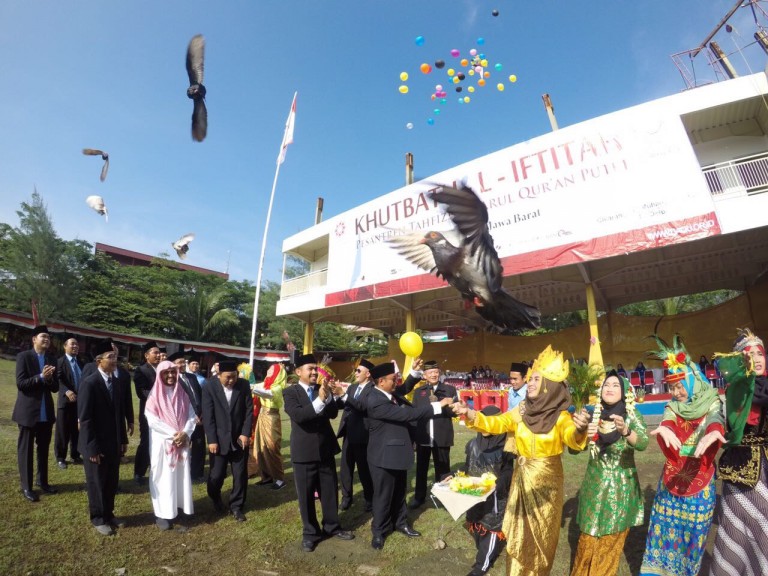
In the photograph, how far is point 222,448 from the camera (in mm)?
4383

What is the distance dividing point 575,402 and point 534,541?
206 inches

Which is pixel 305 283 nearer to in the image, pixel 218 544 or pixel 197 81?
pixel 197 81

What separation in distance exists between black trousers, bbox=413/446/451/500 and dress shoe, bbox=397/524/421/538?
2.63 feet

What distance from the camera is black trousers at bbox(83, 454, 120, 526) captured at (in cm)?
377

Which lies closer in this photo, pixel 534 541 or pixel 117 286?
pixel 534 541

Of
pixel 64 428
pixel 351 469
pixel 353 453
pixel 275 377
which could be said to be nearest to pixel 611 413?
pixel 353 453

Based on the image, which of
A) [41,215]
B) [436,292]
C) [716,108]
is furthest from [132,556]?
[41,215]

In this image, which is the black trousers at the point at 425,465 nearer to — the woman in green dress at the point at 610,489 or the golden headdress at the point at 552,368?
the woman in green dress at the point at 610,489

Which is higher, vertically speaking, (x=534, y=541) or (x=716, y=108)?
(x=716, y=108)

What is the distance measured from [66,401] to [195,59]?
4837mm

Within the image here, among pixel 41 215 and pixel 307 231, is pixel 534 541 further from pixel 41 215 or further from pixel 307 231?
pixel 41 215

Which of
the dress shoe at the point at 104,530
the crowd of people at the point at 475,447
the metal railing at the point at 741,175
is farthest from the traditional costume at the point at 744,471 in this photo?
the metal railing at the point at 741,175

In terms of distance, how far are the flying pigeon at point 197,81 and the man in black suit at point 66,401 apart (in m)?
3.21

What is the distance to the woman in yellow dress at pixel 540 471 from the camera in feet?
9.10
